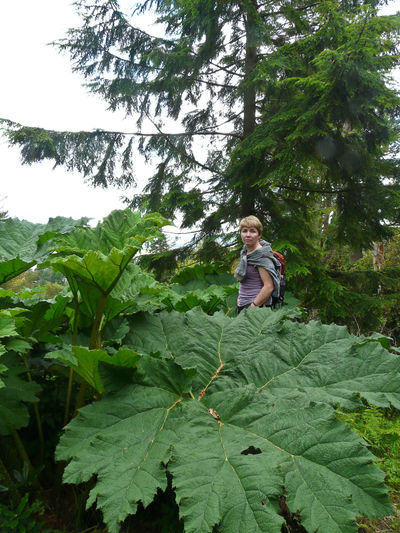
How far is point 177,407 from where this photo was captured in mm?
1022

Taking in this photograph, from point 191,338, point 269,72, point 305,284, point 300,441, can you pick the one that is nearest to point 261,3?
point 269,72

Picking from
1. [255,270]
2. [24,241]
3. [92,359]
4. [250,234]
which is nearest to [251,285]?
[255,270]

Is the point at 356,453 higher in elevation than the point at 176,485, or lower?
higher

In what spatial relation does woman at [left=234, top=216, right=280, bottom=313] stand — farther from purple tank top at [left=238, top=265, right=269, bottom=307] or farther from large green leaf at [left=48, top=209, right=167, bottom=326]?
large green leaf at [left=48, top=209, right=167, bottom=326]

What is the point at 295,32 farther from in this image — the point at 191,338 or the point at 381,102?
the point at 191,338

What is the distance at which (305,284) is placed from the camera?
5137mm

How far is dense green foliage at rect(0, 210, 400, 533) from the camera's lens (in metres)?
0.79

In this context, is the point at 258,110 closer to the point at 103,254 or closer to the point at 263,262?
the point at 263,262

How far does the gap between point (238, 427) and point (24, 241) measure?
100 cm

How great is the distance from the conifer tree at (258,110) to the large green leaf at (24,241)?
11.9 feet

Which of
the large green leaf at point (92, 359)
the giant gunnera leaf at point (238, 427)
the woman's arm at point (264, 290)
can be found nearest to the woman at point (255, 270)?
the woman's arm at point (264, 290)

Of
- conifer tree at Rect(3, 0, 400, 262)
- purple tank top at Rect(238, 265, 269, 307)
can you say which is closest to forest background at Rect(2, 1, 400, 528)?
conifer tree at Rect(3, 0, 400, 262)

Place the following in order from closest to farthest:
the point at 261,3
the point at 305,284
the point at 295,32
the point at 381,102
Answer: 1. the point at 381,102
2. the point at 305,284
3. the point at 261,3
4. the point at 295,32

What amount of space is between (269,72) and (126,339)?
15.0 feet
